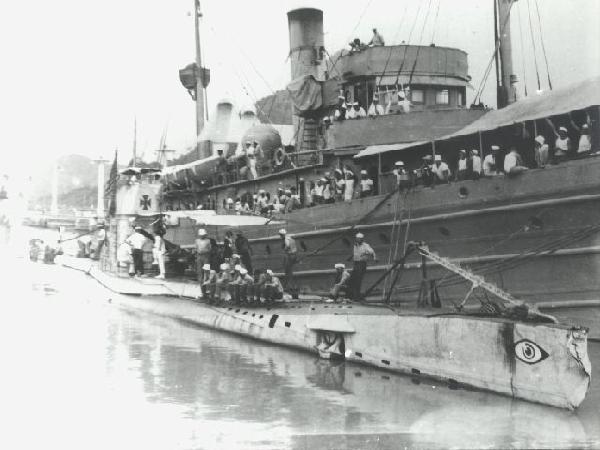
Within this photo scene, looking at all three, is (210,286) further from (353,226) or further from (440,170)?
(440,170)

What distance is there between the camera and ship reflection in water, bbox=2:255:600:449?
7633 mm

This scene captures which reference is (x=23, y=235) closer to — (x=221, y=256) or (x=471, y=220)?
(x=221, y=256)

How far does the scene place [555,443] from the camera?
7.47 metres

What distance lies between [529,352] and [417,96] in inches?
501

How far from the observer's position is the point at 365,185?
59.7 feet

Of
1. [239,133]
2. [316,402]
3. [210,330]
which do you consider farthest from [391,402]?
[239,133]

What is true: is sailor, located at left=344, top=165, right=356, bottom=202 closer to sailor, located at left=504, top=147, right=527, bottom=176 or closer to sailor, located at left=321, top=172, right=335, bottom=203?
sailor, located at left=321, top=172, right=335, bottom=203

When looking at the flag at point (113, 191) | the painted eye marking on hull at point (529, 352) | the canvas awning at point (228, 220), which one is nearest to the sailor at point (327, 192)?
the canvas awning at point (228, 220)

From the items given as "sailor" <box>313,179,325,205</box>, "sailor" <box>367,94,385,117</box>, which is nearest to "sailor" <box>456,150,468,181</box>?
"sailor" <box>367,94,385,117</box>

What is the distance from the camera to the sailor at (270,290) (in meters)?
15.5

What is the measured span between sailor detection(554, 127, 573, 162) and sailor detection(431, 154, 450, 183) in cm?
249

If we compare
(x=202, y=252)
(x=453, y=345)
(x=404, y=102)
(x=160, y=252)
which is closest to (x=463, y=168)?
(x=404, y=102)

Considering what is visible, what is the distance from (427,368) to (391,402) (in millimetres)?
1649

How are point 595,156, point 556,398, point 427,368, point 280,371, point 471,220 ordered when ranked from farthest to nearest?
point 471,220, point 595,156, point 280,371, point 427,368, point 556,398
